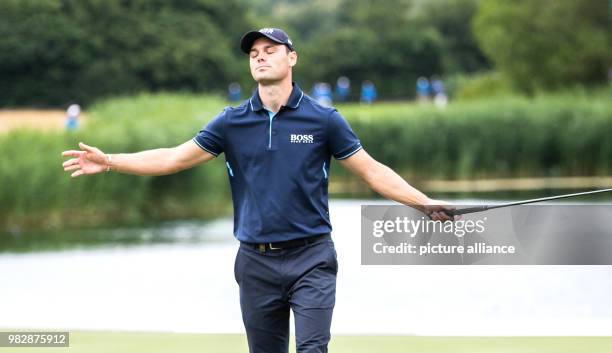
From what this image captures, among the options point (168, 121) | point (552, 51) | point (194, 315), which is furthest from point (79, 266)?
point (552, 51)

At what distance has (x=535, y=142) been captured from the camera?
1462 inches

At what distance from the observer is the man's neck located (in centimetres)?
561

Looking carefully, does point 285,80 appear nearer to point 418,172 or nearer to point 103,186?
point 103,186

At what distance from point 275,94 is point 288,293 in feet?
2.74

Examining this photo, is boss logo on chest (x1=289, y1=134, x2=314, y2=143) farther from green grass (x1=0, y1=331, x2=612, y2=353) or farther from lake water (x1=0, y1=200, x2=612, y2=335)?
green grass (x1=0, y1=331, x2=612, y2=353)

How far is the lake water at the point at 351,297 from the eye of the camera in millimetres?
9688

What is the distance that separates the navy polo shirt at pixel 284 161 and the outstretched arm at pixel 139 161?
27 cm

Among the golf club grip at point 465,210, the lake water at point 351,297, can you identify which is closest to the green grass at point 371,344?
the lake water at point 351,297

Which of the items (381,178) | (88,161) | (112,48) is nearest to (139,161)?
(88,161)

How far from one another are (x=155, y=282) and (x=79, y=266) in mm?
3591

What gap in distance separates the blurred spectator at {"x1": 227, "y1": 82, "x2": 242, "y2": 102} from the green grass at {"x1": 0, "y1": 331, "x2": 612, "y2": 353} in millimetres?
49698

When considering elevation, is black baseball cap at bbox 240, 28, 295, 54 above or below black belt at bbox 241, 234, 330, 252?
above

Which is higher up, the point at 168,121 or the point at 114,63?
the point at 114,63

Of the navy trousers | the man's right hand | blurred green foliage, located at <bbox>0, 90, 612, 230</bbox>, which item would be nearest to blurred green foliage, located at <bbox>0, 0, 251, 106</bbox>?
blurred green foliage, located at <bbox>0, 90, 612, 230</bbox>
